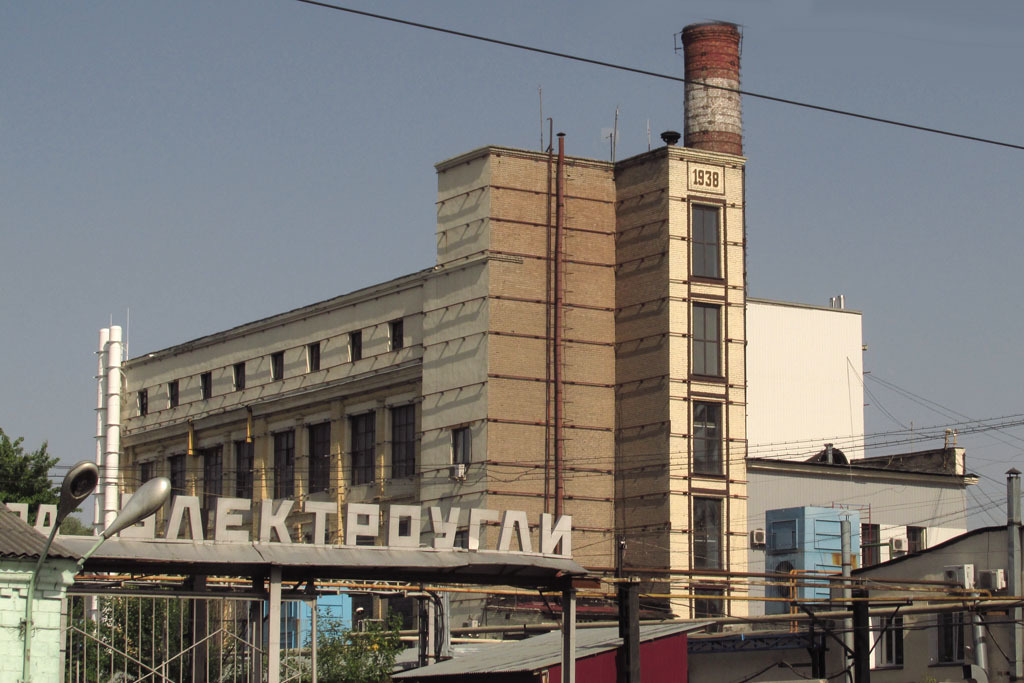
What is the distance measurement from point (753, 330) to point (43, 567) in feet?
177

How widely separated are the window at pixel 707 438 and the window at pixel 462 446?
8485 mm

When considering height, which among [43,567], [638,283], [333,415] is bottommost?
[43,567]

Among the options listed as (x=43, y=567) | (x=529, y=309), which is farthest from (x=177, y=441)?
(x=43, y=567)

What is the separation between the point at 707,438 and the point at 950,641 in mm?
16739

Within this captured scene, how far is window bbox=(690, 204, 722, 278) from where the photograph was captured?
62.4 metres

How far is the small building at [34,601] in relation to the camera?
73.1 feet

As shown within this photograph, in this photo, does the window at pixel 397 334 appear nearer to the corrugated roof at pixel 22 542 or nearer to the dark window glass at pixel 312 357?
the dark window glass at pixel 312 357

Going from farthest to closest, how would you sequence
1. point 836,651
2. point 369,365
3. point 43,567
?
1. point 369,365
2. point 836,651
3. point 43,567

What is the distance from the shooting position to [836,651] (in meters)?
47.8

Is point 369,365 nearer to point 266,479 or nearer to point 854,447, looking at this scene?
point 266,479

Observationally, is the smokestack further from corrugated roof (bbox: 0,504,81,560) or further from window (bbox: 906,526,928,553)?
corrugated roof (bbox: 0,504,81,560)

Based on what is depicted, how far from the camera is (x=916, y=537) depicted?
228ft

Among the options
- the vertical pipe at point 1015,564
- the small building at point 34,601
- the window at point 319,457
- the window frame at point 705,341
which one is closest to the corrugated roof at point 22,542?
the small building at point 34,601

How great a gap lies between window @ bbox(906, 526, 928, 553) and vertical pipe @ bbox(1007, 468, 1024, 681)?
26.0 metres
